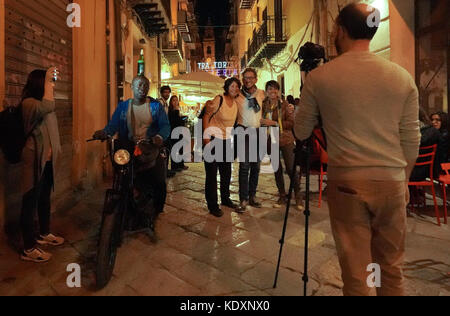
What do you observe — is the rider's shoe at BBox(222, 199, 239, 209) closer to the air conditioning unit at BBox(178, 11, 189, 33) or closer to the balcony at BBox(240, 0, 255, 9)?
the balcony at BBox(240, 0, 255, 9)

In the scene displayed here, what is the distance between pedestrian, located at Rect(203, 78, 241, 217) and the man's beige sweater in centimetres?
316

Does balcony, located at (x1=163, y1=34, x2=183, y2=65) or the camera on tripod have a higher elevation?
balcony, located at (x1=163, y1=34, x2=183, y2=65)

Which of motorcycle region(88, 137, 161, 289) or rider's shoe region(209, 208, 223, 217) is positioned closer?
motorcycle region(88, 137, 161, 289)

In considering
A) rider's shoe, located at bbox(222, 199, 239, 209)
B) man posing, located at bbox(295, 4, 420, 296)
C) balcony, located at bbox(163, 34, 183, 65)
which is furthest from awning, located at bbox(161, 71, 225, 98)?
man posing, located at bbox(295, 4, 420, 296)

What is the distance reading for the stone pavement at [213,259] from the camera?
2.96 meters

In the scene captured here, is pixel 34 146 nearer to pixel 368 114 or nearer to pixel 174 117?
pixel 368 114

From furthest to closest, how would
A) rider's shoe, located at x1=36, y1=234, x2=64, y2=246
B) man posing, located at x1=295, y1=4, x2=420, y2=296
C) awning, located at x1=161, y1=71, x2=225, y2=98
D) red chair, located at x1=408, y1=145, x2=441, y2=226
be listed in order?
awning, located at x1=161, y1=71, x2=225, y2=98 < red chair, located at x1=408, y1=145, x2=441, y2=226 < rider's shoe, located at x1=36, y1=234, x2=64, y2=246 < man posing, located at x1=295, y1=4, x2=420, y2=296

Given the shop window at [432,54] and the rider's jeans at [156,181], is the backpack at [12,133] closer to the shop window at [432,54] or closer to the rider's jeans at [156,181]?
the rider's jeans at [156,181]

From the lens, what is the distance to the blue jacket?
4336 mm

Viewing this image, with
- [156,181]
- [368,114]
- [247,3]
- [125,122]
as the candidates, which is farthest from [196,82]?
[247,3]

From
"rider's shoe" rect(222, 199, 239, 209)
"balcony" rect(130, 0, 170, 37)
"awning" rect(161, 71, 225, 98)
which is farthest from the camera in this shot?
"awning" rect(161, 71, 225, 98)
